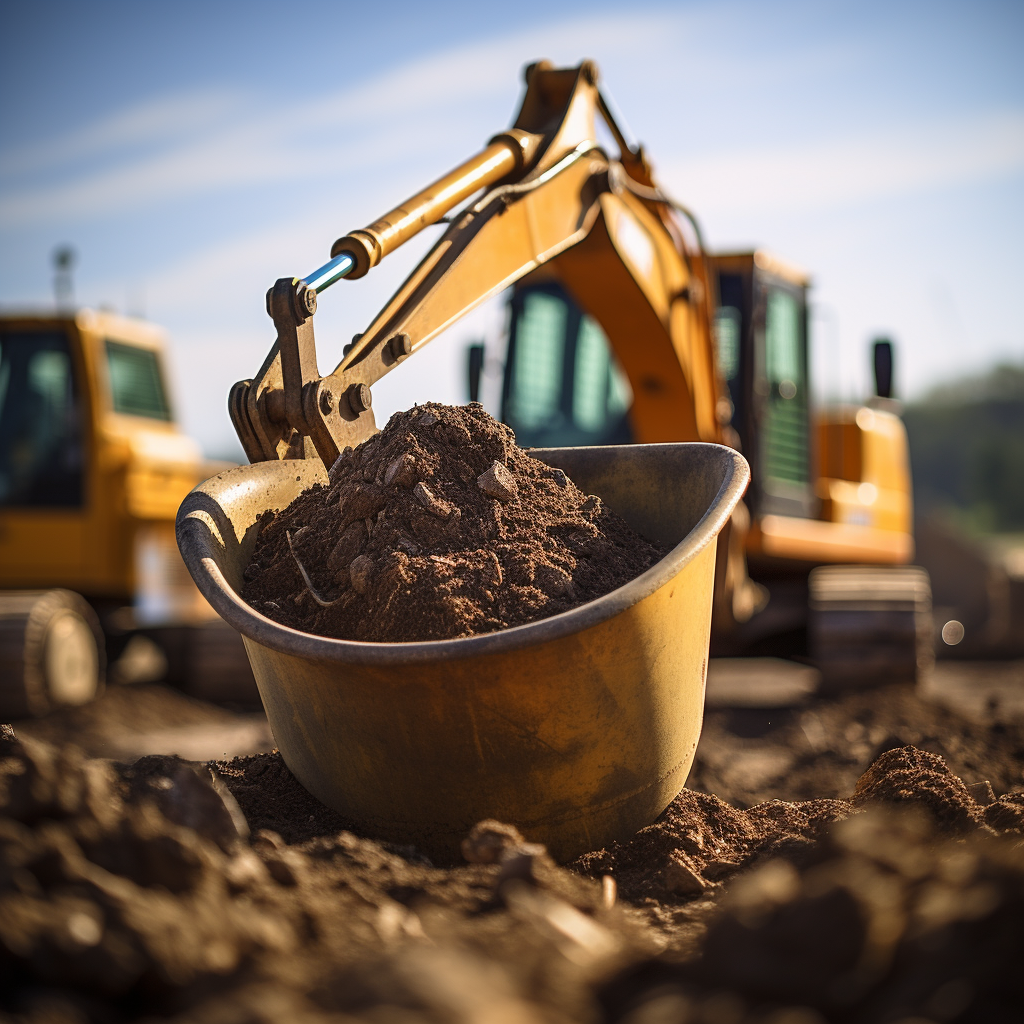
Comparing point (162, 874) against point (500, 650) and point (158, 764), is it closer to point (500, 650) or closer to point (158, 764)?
point (500, 650)

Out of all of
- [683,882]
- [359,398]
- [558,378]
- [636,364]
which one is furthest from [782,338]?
[683,882]

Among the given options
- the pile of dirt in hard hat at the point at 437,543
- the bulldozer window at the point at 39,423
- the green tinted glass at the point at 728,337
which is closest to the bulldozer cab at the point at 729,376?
the green tinted glass at the point at 728,337

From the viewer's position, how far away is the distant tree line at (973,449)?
4859cm

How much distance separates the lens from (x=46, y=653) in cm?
A: 720

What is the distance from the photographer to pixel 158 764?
2.74m

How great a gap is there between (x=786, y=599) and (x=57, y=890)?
616cm

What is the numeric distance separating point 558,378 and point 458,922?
5.42 m

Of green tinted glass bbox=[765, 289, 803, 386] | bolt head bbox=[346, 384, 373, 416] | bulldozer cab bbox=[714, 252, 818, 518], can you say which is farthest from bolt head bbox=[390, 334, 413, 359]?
green tinted glass bbox=[765, 289, 803, 386]

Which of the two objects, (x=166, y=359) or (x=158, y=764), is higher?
(x=166, y=359)

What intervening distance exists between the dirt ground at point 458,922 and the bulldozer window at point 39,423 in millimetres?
5679

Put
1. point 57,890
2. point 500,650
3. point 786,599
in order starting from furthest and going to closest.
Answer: point 786,599, point 500,650, point 57,890

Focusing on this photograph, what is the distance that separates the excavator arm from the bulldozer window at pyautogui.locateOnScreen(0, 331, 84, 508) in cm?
409

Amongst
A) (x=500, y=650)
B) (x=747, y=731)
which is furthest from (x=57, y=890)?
(x=747, y=731)

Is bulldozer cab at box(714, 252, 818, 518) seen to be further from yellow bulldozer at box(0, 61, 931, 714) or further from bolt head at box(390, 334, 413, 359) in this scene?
bolt head at box(390, 334, 413, 359)
